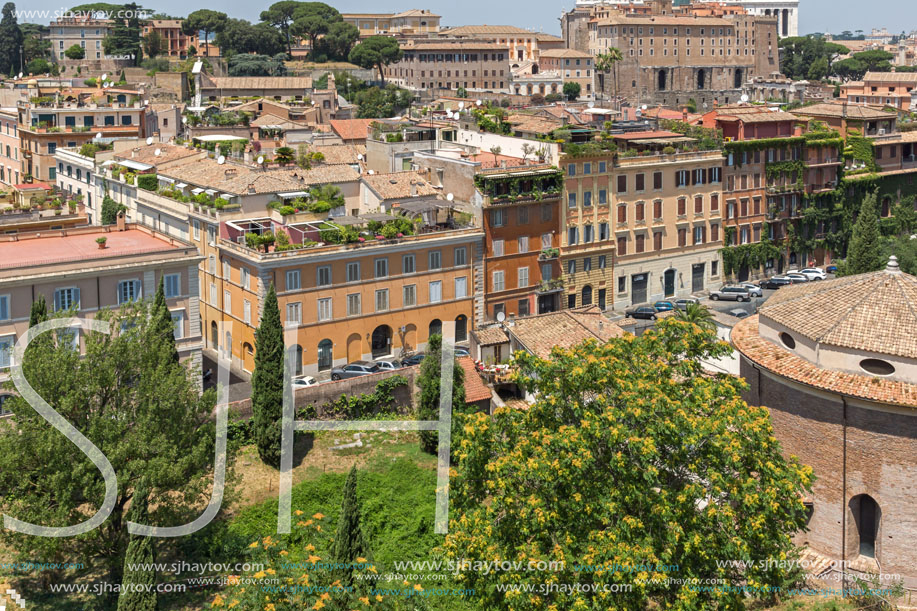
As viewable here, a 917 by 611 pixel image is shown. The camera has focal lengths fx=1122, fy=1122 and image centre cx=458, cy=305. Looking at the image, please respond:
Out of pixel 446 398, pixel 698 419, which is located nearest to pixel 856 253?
pixel 446 398

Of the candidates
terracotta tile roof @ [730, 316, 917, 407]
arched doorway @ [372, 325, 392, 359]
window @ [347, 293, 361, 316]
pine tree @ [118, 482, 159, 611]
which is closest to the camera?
terracotta tile roof @ [730, 316, 917, 407]

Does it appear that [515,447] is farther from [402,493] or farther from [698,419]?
[402,493]

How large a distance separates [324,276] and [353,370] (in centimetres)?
430

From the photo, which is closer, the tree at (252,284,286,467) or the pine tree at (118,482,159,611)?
the pine tree at (118,482,159,611)

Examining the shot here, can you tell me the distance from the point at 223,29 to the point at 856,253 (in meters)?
98.0

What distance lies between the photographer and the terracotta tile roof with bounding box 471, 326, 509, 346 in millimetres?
45812

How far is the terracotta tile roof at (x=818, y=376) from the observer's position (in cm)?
2561

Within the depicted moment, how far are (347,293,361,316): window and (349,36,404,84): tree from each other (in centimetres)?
8590

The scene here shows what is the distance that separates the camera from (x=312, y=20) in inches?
5433

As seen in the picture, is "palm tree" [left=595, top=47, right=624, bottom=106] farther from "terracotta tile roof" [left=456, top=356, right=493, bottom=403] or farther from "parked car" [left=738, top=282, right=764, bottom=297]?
"terracotta tile roof" [left=456, top=356, right=493, bottom=403]

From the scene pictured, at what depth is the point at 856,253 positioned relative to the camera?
62.2 meters

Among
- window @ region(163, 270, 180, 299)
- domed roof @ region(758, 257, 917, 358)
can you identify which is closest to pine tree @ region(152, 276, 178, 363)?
window @ region(163, 270, 180, 299)

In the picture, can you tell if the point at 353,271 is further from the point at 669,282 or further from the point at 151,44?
the point at 151,44

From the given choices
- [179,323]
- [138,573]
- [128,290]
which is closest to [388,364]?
[179,323]
